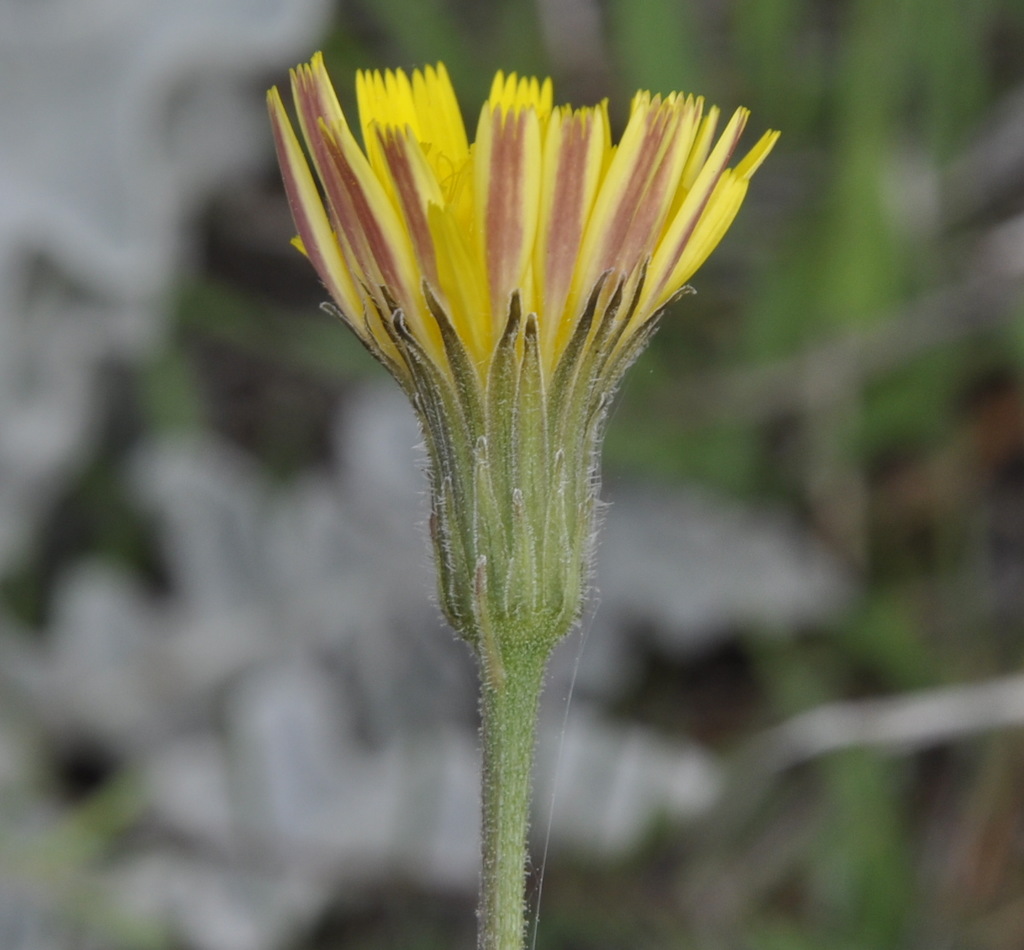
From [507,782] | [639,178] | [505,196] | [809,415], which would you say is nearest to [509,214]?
[505,196]

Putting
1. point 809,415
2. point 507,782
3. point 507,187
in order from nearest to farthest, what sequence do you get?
1. point 507,187
2. point 507,782
3. point 809,415

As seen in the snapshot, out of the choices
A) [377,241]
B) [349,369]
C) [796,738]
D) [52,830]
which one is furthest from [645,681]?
[377,241]

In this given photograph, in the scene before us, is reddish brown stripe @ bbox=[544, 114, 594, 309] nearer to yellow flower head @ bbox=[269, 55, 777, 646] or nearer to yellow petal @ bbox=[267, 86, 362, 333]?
yellow flower head @ bbox=[269, 55, 777, 646]

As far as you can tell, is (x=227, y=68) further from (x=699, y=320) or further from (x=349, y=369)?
(x=699, y=320)

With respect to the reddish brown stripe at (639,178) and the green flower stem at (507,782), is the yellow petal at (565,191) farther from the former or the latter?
the green flower stem at (507,782)

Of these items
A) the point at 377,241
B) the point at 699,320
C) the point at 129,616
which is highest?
the point at 699,320

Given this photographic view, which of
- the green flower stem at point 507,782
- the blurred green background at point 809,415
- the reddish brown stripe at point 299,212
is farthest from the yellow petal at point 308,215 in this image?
the blurred green background at point 809,415

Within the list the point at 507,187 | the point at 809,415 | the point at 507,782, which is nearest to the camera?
the point at 507,187

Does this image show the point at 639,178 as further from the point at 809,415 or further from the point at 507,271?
the point at 809,415
